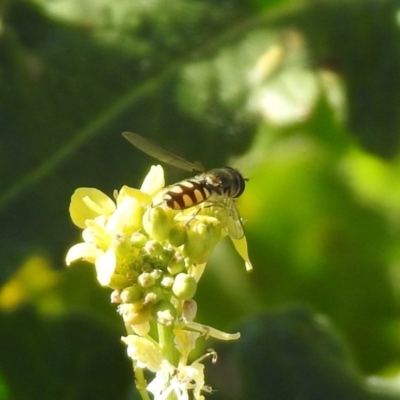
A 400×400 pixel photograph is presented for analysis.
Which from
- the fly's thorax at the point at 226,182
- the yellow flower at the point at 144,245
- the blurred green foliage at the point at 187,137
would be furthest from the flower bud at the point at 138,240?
the blurred green foliage at the point at 187,137

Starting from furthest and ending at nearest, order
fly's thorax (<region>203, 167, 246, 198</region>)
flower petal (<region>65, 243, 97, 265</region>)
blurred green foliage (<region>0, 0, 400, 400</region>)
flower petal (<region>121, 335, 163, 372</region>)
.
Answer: blurred green foliage (<region>0, 0, 400, 400</region>)
fly's thorax (<region>203, 167, 246, 198</region>)
flower petal (<region>65, 243, 97, 265</region>)
flower petal (<region>121, 335, 163, 372</region>)

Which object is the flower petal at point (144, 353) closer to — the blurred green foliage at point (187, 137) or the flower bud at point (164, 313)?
the flower bud at point (164, 313)

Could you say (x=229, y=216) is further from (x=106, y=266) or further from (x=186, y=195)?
(x=106, y=266)

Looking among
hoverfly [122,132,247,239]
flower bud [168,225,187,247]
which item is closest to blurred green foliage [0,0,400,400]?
hoverfly [122,132,247,239]

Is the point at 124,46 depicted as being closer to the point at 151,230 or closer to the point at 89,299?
the point at 89,299

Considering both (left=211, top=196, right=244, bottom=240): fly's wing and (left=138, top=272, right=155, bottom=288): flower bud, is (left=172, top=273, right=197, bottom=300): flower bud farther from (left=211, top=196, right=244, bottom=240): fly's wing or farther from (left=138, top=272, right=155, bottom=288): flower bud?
(left=211, top=196, right=244, bottom=240): fly's wing

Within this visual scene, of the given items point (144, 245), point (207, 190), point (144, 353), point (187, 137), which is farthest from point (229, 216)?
point (187, 137)

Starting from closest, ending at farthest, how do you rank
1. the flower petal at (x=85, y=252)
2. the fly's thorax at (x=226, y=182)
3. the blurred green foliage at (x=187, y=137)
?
the flower petal at (x=85, y=252)
the fly's thorax at (x=226, y=182)
the blurred green foliage at (x=187, y=137)
